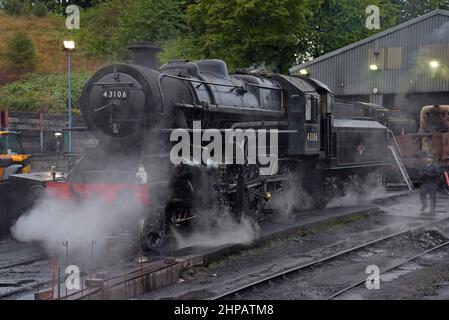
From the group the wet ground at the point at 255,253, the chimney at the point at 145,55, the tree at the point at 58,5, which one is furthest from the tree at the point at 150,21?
the chimney at the point at 145,55

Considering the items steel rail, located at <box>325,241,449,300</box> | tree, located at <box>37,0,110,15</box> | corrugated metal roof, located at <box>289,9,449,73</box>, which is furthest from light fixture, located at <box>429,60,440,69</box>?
tree, located at <box>37,0,110,15</box>

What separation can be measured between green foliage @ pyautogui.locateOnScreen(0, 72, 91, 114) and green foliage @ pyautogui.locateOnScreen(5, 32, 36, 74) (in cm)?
100

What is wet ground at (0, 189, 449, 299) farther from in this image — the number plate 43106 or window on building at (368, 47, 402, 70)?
window on building at (368, 47, 402, 70)

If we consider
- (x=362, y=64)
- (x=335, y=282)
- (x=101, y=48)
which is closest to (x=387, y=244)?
(x=335, y=282)

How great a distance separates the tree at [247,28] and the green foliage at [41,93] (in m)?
6.78

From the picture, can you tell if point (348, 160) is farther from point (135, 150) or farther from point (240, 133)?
point (135, 150)

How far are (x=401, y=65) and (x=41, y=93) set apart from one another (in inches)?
657

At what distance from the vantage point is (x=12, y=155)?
15.6 m

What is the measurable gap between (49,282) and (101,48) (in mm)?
26739

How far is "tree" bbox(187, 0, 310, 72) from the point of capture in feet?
82.2

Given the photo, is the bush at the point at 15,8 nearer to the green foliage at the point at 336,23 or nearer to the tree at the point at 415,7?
the green foliage at the point at 336,23

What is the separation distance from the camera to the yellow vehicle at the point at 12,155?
1463 centimetres

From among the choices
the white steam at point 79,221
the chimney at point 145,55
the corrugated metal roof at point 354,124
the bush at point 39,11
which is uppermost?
the bush at point 39,11

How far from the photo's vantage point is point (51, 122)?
24250 mm
